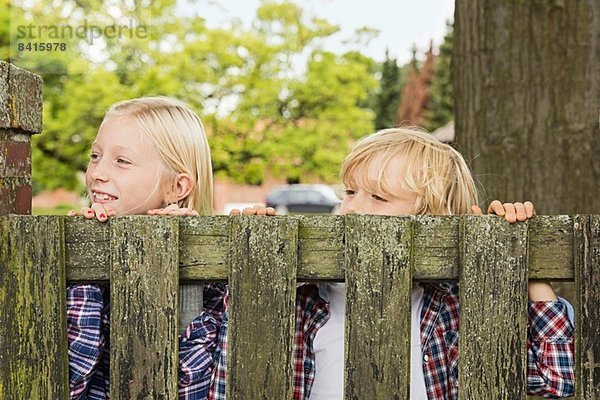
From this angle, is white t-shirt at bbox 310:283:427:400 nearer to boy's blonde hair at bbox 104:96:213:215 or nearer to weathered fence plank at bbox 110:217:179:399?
weathered fence plank at bbox 110:217:179:399

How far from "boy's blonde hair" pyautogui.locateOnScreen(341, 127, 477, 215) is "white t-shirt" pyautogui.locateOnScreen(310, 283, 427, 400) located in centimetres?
34

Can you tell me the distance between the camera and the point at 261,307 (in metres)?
1.96

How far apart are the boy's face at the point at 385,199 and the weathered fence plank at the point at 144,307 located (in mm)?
679

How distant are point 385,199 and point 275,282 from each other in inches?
25.3

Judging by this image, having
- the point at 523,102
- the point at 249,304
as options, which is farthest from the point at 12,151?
the point at 523,102

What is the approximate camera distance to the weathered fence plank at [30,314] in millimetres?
1973

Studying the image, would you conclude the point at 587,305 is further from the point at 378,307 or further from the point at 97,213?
the point at 97,213

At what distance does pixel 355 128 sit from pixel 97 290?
17.3 metres

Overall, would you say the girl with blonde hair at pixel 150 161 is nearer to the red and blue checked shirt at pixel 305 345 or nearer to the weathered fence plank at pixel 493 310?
the red and blue checked shirt at pixel 305 345

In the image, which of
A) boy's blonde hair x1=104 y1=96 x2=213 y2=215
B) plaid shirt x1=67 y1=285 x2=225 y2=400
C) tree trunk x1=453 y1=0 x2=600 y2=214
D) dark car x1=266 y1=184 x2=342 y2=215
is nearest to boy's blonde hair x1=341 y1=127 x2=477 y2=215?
boy's blonde hair x1=104 y1=96 x2=213 y2=215

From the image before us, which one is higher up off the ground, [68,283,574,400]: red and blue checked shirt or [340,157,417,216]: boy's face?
[340,157,417,216]: boy's face

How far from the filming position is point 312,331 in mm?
2260

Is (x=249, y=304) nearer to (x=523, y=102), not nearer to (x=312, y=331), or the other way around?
(x=312, y=331)

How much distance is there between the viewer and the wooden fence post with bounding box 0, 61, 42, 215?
2068mm
